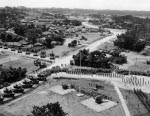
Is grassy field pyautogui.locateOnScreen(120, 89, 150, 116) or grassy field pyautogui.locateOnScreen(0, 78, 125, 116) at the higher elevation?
grassy field pyautogui.locateOnScreen(120, 89, 150, 116)

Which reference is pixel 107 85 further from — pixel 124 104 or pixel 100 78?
pixel 124 104

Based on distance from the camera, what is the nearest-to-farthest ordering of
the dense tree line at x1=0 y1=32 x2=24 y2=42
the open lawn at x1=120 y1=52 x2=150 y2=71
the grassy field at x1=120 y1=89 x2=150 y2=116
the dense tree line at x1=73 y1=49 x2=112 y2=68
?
the grassy field at x1=120 y1=89 x2=150 y2=116 < the dense tree line at x1=73 y1=49 x2=112 y2=68 < the open lawn at x1=120 y1=52 x2=150 y2=71 < the dense tree line at x1=0 y1=32 x2=24 y2=42

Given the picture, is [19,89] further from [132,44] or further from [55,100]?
[132,44]

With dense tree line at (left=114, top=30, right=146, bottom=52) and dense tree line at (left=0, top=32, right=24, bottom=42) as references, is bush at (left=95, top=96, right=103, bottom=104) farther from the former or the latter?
dense tree line at (left=0, top=32, right=24, bottom=42)

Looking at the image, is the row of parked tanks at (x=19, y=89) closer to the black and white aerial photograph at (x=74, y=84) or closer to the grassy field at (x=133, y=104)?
the black and white aerial photograph at (x=74, y=84)

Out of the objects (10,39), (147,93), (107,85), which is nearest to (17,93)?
(107,85)

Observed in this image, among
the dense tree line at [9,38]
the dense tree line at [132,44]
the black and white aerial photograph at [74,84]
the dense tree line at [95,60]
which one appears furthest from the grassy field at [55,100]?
the dense tree line at [9,38]

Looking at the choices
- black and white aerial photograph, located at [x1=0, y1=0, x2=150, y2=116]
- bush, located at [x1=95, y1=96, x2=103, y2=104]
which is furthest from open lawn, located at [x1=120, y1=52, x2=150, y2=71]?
bush, located at [x1=95, y1=96, x2=103, y2=104]

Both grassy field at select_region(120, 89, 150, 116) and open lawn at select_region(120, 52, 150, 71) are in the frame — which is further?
open lawn at select_region(120, 52, 150, 71)
